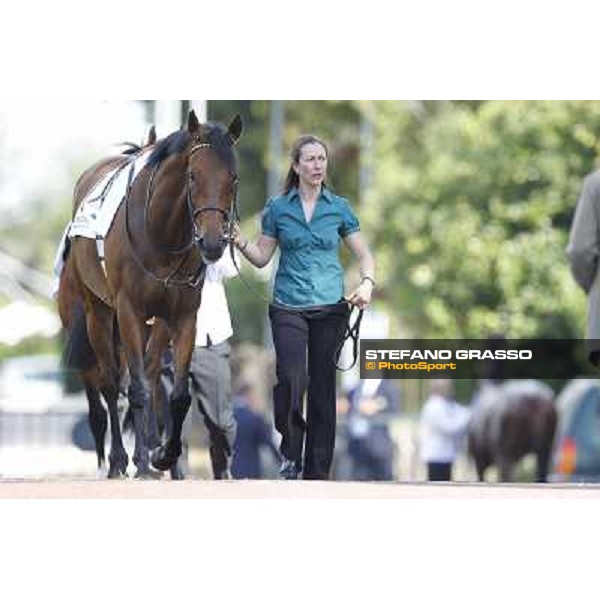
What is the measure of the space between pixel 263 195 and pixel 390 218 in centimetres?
315

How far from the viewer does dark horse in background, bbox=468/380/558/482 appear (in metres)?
26.7

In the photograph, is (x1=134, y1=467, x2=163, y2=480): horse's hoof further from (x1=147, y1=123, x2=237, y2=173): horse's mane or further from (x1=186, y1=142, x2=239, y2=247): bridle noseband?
(x1=147, y1=123, x2=237, y2=173): horse's mane

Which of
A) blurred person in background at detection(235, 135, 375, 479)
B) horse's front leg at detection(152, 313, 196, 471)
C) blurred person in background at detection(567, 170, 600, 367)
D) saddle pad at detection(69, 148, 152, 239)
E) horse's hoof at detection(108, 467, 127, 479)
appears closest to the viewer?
blurred person in background at detection(567, 170, 600, 367)

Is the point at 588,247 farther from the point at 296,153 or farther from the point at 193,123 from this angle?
the point at 193,123

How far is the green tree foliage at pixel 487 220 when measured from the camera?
32.7 metres

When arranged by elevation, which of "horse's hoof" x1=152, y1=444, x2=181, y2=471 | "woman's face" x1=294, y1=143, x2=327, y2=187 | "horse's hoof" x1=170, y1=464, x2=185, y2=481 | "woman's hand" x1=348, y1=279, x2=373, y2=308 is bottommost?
"horse's hoof" x1=170, y1=464, x2=185, y2=481

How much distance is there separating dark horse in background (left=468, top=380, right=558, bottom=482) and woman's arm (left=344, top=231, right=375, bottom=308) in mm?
11486

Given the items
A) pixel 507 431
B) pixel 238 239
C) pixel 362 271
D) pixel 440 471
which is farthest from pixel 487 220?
pixel 238 239

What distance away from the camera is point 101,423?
53.6 ft

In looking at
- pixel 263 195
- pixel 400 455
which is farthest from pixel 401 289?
pixel 400 455

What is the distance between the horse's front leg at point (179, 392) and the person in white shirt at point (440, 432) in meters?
6.68

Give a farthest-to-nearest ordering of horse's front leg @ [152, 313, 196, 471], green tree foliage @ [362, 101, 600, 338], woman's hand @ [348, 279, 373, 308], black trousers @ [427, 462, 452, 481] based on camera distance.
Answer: green tree foliage @ [362, 101, 600, 338] < black trousers @ [427, 462, 452, 481] < horse's front leg @ [152, 313, 196, 471] < woman's hand @ [348, 279, 373, 308]

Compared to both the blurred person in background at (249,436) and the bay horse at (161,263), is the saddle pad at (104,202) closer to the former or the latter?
the bay horse at (161,263)

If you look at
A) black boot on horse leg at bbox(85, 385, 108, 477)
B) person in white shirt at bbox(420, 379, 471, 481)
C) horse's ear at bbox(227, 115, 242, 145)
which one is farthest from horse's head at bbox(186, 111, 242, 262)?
person in white shirt at bbox(420, 379, 471, 481)
